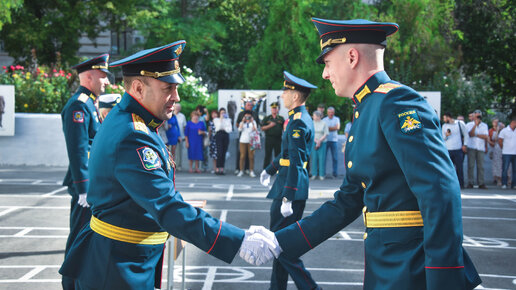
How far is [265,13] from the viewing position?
3100 centimetres

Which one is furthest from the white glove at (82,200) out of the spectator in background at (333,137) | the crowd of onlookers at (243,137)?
the spectator in background at (333,137)

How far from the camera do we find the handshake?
3.08 meters

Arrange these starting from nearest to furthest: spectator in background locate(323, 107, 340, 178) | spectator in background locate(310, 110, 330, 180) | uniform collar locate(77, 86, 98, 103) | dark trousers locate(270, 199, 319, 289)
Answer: dark trousers locate(270, 199, 319, 289), uniform collar locate(77, 86, 98, 103), spectator in background locate(310, 110, 330, 180), spectator in background locate(323, 107, 340, 178)

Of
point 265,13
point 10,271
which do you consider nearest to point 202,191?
point 10,271

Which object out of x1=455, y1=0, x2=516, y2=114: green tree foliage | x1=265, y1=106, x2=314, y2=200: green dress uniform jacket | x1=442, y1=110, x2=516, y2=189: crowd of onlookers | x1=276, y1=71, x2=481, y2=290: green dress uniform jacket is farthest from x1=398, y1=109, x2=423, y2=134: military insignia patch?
x1=455, y1=0, x2=516, y2=114: green tree foliage

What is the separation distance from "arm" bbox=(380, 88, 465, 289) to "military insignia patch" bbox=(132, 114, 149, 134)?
1334 millimetres

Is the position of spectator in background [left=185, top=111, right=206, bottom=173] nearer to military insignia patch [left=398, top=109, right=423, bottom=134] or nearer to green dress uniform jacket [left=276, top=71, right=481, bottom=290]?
green dress uniform jacket [left=276, top=71, right=481, bottom=290]

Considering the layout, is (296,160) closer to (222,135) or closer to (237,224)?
(237,224)

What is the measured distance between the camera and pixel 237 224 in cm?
935

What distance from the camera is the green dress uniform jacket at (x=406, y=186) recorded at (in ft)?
7.93

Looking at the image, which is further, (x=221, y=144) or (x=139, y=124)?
(x=221, y=144)

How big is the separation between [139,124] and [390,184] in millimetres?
1393

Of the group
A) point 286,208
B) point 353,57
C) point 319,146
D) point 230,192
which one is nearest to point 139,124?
point 353,57

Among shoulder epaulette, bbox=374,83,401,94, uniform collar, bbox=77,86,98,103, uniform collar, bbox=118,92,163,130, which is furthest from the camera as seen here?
uniform collar, bbox=77,86,98,103
